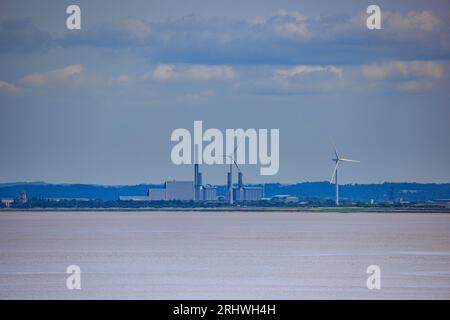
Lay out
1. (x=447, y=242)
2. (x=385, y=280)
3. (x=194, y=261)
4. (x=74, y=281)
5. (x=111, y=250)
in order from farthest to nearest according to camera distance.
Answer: (x=447, y=242), (x=111, y=250), (x=194, y=261), (x=385, y=280), (x=74, y=281)

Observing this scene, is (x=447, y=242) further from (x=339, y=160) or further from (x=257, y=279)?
(x=339, y=160)
